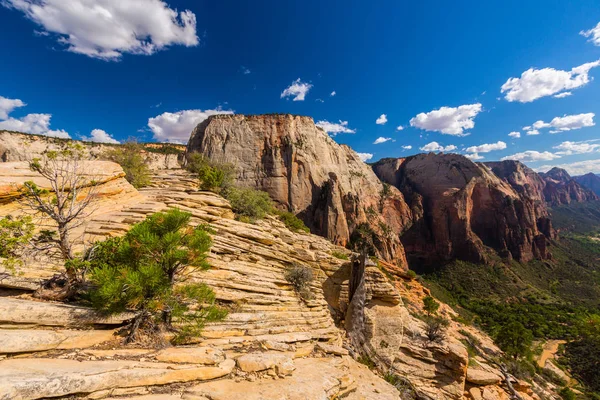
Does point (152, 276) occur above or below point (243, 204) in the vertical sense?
below

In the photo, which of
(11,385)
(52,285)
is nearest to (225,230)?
(52,285)

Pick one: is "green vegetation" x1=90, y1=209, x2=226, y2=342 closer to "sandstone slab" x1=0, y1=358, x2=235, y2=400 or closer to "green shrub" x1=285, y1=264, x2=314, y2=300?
"sandstone slab" x1=0, y1=358, x2=235, y2=400

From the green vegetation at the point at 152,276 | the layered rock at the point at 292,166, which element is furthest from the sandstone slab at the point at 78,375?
the layered rock at the point at 292,166

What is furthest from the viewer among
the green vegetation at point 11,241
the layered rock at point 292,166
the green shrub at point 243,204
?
the layered rock at point 292,166

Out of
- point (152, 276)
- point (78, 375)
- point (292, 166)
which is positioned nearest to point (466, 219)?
point (292, 166)

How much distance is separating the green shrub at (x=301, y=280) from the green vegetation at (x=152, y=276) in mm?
6411

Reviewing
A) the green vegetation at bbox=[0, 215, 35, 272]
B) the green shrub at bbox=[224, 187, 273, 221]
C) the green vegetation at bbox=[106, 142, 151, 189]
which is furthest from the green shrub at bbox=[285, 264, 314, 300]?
the green vegetation at bbox=[106, 142, 151, 189]

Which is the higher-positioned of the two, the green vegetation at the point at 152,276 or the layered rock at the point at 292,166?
the layered rock at the point at 292,166

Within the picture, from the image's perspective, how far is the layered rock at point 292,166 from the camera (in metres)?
52.6

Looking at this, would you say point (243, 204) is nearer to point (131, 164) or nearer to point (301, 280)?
point (301, 280)

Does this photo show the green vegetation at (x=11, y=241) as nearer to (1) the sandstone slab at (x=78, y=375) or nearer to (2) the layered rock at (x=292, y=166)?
(1) the sandstone slab at (x=78, y=375)

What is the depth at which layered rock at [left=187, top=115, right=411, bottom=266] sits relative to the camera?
5262cm

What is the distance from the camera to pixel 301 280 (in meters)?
12.7

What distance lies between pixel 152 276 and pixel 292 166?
4936 cm
